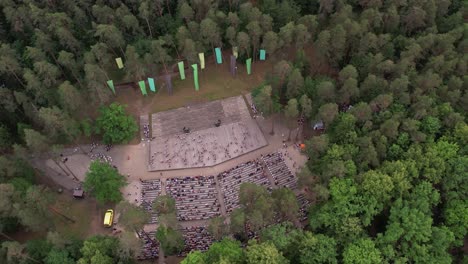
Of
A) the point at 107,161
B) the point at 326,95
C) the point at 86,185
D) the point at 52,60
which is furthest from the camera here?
the point at 52,60

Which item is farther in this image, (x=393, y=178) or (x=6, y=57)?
(x=6, y=57)

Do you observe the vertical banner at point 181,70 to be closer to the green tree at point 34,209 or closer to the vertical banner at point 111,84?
the vertical banner at point 111,84

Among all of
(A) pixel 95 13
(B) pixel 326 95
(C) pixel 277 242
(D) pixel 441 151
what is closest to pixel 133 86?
(A) pixel 95 13

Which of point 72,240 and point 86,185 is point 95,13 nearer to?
point 86,185

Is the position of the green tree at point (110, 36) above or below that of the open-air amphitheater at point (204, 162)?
above

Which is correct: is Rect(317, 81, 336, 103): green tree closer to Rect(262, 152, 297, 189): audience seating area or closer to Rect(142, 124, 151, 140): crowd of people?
Rect(262, 152, 297, 189): audience seating area

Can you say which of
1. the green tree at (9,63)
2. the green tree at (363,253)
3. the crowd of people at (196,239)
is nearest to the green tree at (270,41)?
the crowd of people at (196,239)

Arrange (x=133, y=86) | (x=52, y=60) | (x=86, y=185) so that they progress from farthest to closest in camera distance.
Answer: (x=133, y=86)
(x=52, y=60)
(x=86, y=185)

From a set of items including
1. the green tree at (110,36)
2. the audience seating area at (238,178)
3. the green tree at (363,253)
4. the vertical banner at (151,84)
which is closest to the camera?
the green tree at (363,253)
